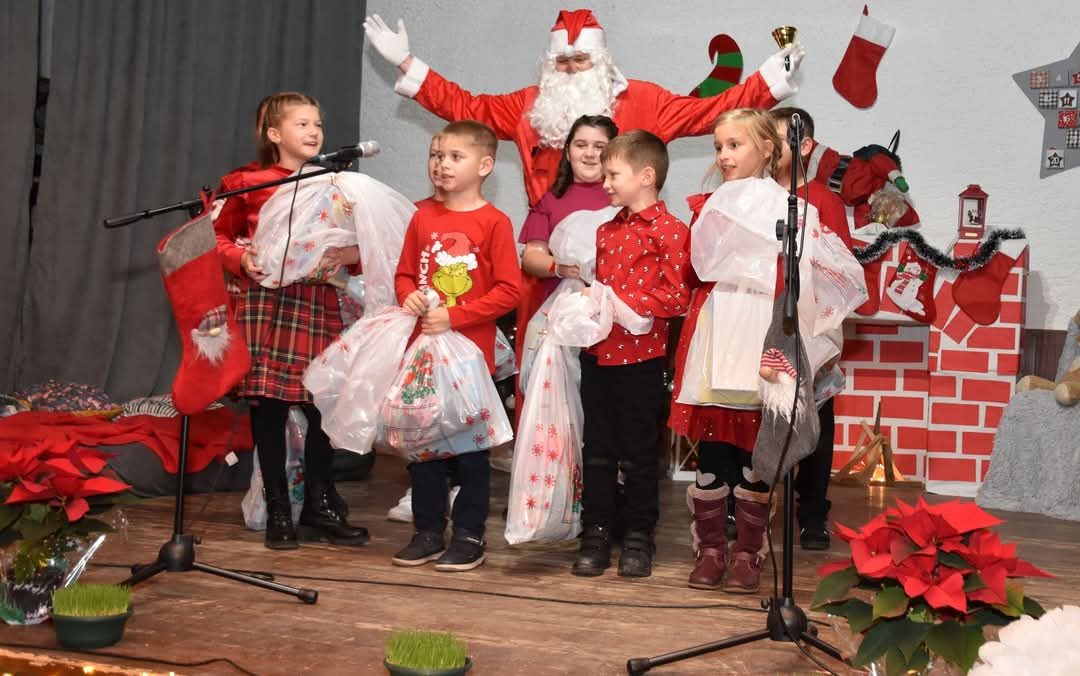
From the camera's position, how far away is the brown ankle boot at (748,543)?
2750mm

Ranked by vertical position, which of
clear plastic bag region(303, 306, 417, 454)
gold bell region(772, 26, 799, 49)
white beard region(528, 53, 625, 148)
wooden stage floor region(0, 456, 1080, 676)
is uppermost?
gold bell region(772, 26, 799, 49)

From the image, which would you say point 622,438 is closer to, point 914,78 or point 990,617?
point 990,617

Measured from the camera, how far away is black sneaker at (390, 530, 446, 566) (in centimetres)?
296

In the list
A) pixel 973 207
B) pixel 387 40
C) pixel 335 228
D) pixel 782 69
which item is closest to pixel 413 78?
pixel 387 40

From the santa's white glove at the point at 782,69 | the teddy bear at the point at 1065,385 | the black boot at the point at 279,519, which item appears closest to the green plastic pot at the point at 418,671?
the black boot at the point at 279,519

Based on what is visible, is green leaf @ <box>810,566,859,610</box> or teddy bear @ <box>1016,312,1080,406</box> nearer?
green leaf @ <box>810,566,859,610</box>

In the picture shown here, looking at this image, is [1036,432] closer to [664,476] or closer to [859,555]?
[664,476]

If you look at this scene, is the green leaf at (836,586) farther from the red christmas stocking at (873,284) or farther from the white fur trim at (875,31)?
the white fur trim at (875,31)

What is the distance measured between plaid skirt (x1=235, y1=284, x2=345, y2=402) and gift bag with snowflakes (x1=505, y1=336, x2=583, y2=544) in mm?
630

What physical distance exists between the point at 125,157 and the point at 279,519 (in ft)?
6.93

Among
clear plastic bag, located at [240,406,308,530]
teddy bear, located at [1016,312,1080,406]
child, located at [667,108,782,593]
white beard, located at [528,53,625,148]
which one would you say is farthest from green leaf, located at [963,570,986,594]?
teddy bear, located at [1016,312,1080,406]

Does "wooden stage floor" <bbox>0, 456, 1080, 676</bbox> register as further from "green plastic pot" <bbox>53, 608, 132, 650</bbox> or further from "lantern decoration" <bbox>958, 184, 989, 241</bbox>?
"lantern decoration" <bbox>958, 184, 989, 241</bbox>

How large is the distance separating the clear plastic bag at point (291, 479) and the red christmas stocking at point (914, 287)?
8.87ft

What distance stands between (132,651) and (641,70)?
13.8ft
